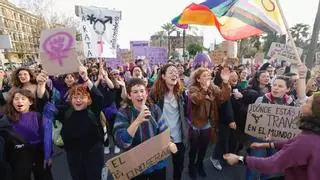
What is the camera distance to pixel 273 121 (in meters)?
3.15

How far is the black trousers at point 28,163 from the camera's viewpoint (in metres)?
2.90

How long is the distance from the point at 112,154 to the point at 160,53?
18.6ft

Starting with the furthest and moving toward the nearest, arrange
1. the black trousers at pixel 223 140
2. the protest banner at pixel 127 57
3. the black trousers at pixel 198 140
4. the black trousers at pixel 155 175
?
the protest banner at pixel 127 57 < the black trousers at pixel 223 140 < the black trousers at pixel 198 140 < the black trousers at pixel 155 175

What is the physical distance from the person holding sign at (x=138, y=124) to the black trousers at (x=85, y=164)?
0.70 metres

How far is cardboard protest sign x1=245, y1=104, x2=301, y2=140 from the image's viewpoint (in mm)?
3053

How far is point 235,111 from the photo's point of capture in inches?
173

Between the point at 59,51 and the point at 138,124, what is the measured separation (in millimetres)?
1861

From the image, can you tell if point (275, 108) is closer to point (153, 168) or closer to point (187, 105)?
point (187, 105)

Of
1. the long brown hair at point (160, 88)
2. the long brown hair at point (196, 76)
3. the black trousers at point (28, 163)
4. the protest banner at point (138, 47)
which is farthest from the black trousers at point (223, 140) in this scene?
Result: the protest banner at point (138, 47)

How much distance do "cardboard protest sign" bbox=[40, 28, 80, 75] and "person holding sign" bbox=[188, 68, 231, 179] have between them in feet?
5.41

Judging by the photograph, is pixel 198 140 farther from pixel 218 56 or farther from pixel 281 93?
pixel 218 56

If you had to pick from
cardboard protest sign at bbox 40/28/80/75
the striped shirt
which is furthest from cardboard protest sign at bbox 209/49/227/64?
the striped shirt

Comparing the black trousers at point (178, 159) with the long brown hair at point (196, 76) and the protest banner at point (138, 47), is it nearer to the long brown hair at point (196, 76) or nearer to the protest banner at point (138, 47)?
the long brown hair at point (196, 76)

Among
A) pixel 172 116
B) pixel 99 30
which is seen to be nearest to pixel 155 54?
pixel 99 30
